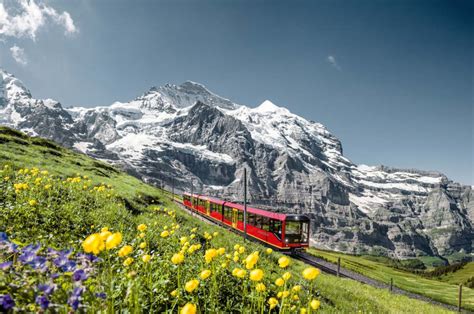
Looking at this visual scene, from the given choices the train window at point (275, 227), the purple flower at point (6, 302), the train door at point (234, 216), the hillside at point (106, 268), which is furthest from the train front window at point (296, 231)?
the purple flower at point (6, 302)

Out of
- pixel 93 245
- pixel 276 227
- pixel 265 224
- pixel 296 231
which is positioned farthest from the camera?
pixel 265 224

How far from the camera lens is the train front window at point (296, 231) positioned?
26.4m

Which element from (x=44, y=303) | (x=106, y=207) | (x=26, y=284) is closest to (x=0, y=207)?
(x=106, y=207)

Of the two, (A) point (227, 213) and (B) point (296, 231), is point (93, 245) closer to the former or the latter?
(B) point (296, 231)

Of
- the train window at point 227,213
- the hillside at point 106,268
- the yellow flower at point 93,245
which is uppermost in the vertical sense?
the yellow flower at point 93,245

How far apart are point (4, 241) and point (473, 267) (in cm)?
9576

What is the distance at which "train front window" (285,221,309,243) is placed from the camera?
26.4 meters

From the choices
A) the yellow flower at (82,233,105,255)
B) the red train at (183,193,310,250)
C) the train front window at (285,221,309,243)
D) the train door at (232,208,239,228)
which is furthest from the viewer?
the train door at (232,208,239,228)

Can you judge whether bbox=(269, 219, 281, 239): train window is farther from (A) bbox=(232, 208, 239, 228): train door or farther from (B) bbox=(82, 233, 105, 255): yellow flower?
(B) bbox=(82, 233, 105, 255): yellow flower

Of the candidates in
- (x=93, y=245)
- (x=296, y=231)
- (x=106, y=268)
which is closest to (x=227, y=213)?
(x=296, y=231)

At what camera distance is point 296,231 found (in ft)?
88.3

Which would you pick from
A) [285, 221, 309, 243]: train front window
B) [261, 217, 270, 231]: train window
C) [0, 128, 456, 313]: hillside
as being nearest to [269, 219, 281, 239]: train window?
[261, 217, 270, 231]: train window

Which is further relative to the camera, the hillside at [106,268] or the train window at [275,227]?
the train window at [275,227]

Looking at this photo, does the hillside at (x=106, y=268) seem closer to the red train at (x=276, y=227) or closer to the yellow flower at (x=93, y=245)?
the yellow flower at (x=93, y=245)
